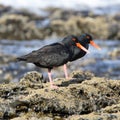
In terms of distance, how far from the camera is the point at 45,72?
23.7 m

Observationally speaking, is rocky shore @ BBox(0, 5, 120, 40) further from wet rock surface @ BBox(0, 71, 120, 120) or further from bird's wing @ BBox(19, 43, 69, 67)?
wet rock surface @ BBox(0, 71, 120, 120)

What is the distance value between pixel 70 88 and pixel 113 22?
41.6 m

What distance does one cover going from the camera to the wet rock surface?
750 centimetres

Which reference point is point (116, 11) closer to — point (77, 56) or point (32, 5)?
point (32, 5)

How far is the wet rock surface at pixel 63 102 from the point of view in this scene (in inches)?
295

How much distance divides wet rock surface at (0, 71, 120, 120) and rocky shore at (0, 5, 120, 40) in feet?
114

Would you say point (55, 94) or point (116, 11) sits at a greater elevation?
point (116, 11)

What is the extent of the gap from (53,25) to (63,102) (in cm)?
3950

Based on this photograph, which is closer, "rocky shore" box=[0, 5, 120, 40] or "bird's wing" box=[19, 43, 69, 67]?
"bird's wing" box=[19, 43, 69, 67]

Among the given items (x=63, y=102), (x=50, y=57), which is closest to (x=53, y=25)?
(x=50, y=57)

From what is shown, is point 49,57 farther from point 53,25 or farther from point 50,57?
point 53,25

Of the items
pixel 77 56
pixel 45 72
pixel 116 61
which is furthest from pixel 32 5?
pixel 77 56

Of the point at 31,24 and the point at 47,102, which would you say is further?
the point at 31,24

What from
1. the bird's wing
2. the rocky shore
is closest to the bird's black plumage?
the bird's wing
